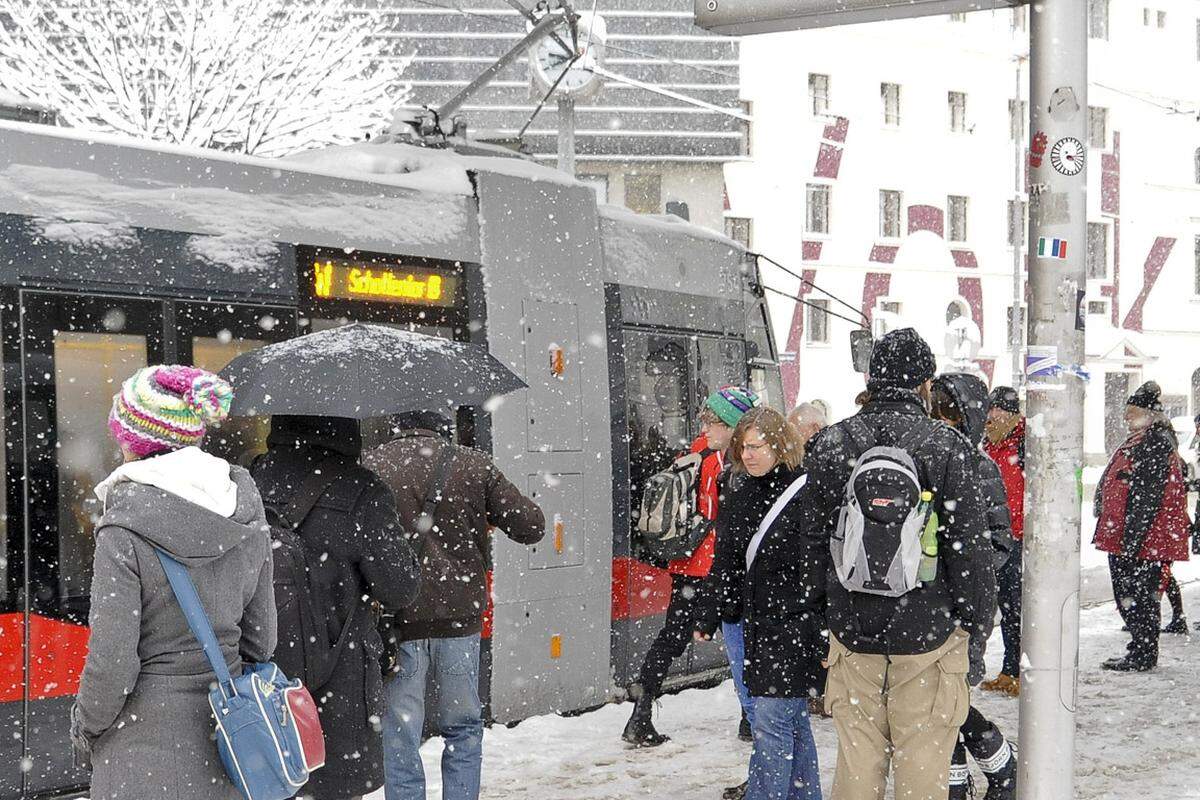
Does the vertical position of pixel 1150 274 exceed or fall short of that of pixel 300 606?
it exceeds it

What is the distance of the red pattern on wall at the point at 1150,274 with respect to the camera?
44969 mm

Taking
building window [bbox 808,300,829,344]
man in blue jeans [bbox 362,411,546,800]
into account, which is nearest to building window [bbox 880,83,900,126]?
building window [bbox 808,300,829,344]

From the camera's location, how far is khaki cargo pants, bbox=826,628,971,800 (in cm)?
525

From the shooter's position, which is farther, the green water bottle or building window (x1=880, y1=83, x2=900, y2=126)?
building window (x1=880, y1=83, x2=900, y2=126)

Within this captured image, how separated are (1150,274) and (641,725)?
40301mm

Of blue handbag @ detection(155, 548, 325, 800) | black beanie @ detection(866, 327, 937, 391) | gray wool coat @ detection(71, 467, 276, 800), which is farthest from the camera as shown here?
black beanie @ detection(866, 327, 937, 391)

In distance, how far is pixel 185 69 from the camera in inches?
842

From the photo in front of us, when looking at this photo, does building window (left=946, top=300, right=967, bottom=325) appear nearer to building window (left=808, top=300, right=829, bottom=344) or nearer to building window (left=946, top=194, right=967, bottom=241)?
building window (left=946, top=194, right=967, bottom=241)

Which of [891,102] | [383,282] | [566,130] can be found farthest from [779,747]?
[891,102]

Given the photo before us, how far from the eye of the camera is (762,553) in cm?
618

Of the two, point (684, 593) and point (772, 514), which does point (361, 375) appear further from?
point (684, 593)

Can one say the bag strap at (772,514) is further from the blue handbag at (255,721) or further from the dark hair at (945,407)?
the blue handbag at (255,721)

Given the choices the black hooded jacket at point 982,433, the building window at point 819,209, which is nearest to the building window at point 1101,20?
the building window at point 819,209

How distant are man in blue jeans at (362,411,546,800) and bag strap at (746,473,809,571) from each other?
82 cm
